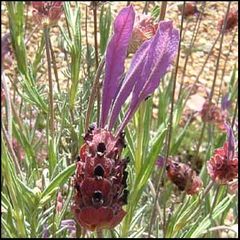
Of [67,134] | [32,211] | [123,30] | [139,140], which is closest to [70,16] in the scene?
[67,134]

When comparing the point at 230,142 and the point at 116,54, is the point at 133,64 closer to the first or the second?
the point at 116,54

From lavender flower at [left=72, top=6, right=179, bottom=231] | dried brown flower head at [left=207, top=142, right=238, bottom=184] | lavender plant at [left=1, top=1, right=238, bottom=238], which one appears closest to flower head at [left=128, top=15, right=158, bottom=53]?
lavender plant at [left=1, top=1, right=238, bottom=238]

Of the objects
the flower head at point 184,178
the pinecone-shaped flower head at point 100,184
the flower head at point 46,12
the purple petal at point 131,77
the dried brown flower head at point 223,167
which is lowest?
the flower head at point 184,178

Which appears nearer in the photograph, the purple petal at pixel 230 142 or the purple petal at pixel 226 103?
the purple petal at pixel 230 142

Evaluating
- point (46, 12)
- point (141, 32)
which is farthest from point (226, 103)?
point (141, 32)

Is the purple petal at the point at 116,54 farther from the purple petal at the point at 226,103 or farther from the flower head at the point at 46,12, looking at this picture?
the purple petal at the point at 226,103

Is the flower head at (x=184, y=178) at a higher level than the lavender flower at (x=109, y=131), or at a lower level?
lower

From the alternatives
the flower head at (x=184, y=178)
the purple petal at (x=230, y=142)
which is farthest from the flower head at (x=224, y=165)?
the flower head at (x=184, y=178)

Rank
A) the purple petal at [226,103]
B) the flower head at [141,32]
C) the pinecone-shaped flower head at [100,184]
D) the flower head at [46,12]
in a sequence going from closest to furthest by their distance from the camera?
the pinecone-shaped flower head at [100,184] → the flower head at [141,32] → the flower head at [46,12] → the purple petal at [226,103]
